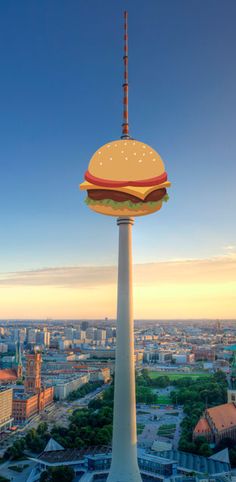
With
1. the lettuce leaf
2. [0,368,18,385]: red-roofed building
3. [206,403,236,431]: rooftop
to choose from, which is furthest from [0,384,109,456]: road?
the lettuce leaf

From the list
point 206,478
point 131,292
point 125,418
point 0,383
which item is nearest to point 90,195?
point 131,292

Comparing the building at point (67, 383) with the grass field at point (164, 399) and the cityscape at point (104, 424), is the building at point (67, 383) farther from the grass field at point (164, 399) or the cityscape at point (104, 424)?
the grass field at point (164, 399)

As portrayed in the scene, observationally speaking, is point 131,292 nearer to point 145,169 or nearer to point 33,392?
point 145,169

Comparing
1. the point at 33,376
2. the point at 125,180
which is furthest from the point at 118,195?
the point at 33,376

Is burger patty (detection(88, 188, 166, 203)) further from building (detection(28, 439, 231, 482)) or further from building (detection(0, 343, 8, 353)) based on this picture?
building (detection(0, 343, 8, 353))

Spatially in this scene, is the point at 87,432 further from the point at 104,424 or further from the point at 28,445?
the point at 28,445
